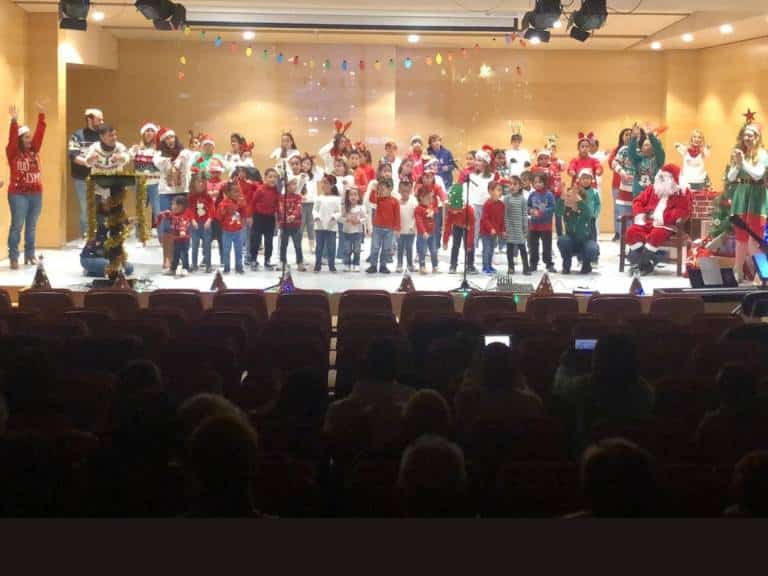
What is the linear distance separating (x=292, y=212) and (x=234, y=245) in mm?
761

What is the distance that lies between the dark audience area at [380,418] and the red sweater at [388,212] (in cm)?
547

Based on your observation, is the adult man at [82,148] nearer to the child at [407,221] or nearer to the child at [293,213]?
the child at [293,213]

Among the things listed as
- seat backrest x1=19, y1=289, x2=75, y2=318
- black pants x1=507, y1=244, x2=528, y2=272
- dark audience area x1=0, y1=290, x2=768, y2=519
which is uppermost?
black pants x1=507, y1=244, x2=528, y2=272

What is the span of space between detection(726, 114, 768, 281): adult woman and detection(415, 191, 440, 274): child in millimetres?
3255

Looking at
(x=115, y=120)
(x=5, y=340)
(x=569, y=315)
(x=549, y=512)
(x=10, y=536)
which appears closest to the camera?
(x=10, y=536)

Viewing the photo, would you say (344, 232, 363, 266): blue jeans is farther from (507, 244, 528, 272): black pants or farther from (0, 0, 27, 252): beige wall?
(0, 0, 27, 252): beige wall

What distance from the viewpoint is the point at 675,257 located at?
14.0 m

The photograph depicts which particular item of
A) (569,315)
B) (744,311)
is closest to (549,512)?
(569,315)

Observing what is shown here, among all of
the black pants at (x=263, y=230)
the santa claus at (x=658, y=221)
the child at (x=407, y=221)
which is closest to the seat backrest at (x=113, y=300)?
the black pants at (x=263, y=230)

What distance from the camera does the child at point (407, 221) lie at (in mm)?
12938

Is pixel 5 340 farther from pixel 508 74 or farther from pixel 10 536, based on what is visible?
pixel 508 74

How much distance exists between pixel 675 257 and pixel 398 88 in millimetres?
6167

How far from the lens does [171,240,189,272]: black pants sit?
12484 mm

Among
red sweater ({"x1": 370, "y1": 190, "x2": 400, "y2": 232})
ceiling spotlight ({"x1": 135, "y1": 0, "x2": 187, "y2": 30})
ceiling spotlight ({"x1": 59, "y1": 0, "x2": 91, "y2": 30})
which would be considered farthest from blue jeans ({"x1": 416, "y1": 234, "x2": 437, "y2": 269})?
ceiling spotlight ({"x1": 59, "y1": 0, "x2": 91, "y2": 30})
